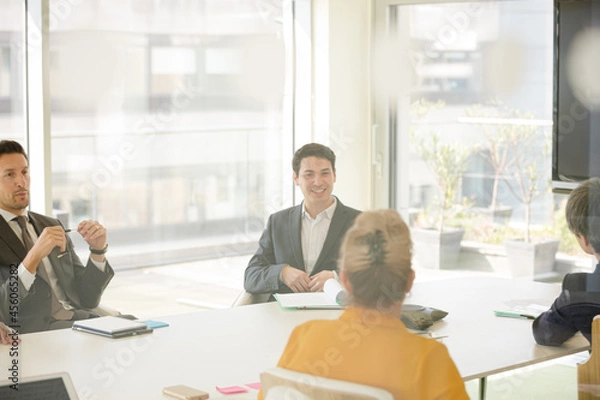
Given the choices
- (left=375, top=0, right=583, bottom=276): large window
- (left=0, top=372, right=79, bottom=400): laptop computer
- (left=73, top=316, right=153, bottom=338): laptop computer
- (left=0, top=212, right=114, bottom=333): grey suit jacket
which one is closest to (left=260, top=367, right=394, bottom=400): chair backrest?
(left=0, top=372, right=79, bottom=400): laptop computer

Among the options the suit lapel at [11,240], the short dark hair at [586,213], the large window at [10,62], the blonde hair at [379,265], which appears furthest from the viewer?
the large window at [10,62]

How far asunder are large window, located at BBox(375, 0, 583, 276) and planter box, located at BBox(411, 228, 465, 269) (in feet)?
0.09

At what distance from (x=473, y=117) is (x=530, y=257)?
34.1 inches

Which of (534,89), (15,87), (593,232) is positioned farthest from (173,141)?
(593,232)

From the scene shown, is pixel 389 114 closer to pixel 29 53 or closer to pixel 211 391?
pixel 29 53

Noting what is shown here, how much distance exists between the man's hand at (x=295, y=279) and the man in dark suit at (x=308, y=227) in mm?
127

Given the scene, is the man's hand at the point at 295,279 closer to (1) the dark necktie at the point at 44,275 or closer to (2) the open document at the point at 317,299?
(2) the open document at the point at 317,299

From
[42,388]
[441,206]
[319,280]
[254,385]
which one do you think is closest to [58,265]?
[319,280]

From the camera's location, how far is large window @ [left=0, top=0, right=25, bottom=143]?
4.39 metres

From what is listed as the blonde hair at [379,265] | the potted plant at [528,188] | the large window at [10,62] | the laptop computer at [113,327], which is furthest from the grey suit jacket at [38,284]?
the potted plant at [528,188]

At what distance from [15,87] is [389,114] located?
90.5 inches

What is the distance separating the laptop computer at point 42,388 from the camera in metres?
2.09

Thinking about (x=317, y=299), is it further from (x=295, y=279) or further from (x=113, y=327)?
(x=113, y=327)

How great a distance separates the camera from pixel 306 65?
5641 millimetres
